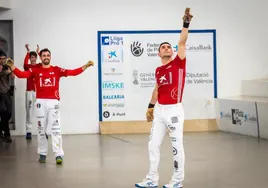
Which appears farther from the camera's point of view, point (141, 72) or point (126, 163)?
point (141, 72)

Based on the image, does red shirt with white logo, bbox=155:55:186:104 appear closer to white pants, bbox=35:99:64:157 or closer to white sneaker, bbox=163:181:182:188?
white sneaker, bbox=163:181:182:188

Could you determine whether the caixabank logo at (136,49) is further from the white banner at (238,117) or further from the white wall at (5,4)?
the white wall at (5,4)

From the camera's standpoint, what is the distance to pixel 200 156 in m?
8.78

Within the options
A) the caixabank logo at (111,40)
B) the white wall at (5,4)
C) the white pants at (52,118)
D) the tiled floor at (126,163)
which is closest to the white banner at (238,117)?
the tiled floor at (126,163)

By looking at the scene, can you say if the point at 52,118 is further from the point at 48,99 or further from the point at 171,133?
the point at 171,133

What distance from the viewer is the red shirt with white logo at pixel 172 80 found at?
6320 millimetres

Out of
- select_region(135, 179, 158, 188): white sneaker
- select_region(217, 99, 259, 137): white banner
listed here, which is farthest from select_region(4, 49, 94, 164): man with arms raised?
select_region(217, 99, 259, 137): white banner

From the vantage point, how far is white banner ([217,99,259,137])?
1107 cm

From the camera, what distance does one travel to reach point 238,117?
1153 cm

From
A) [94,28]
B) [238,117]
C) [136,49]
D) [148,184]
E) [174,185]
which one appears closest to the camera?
[174,185]

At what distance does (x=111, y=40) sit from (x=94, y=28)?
17.7 inches

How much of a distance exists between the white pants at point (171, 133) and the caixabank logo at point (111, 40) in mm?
5906

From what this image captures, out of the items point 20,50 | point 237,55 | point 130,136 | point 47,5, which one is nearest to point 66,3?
point 47,5

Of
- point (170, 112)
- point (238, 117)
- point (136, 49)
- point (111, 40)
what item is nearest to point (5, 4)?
point (111, 40)
